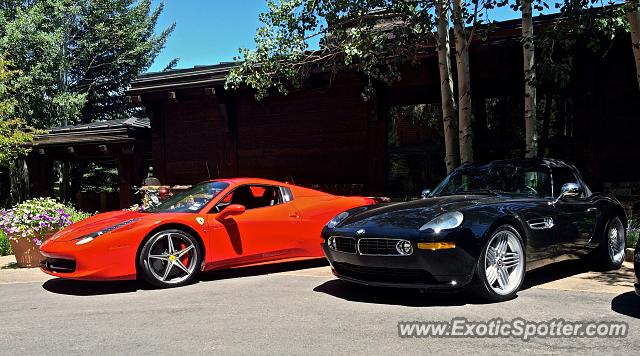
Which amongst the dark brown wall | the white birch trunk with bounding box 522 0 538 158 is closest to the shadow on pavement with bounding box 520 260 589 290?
the white birch trunk with bounding box 522 0 538 158

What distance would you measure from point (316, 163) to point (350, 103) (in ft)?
5.60

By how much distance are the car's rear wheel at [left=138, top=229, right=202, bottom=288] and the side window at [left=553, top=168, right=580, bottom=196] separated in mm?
4125

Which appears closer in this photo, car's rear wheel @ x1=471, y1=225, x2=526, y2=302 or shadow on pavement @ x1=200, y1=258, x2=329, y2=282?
car's rear wheel @ x1=471, y1=225, x2=526, y2=302

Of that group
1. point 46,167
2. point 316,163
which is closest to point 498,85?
point 316,163

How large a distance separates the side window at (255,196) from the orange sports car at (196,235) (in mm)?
14

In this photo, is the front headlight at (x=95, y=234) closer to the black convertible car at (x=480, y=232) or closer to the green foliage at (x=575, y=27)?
the black convertible car at (x=480, y=232)

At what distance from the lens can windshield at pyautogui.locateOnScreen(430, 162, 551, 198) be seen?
5.82m

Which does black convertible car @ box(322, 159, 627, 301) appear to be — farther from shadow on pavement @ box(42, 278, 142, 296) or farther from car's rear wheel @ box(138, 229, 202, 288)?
shadow on pavement @ box(42, 278, 142, 296)

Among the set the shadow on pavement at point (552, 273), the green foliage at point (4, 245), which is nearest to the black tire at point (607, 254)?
the shadow on pavement at point (552, 273)

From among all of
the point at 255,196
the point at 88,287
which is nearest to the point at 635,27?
the point at 255,196

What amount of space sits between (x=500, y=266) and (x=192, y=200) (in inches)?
153

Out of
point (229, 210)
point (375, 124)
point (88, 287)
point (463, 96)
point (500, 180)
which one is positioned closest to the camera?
point (500, 180)

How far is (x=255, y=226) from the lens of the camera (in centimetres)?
682

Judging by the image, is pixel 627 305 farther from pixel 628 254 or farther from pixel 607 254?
pixel 628 254
